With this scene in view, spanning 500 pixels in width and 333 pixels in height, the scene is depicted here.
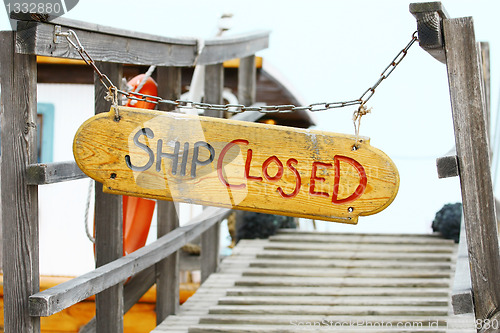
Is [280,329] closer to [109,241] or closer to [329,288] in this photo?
[329,288]

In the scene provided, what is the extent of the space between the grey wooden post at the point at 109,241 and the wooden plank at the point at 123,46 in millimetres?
185

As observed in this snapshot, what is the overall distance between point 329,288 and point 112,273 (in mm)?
1971

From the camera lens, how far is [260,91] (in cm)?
731

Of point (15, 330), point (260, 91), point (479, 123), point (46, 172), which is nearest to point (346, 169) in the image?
point (479, 123)

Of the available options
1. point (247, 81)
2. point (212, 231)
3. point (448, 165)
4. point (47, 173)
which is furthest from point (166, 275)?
point (448, 165)

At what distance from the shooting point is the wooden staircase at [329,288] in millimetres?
4230

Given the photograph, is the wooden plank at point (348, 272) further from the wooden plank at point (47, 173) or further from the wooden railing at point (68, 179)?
the wooden plank at point (47, 173)

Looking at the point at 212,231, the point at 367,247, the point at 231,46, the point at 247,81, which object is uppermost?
the point at 231,46

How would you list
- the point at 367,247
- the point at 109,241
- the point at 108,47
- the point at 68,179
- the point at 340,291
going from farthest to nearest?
the point at 367,247 < the point at 340,291 < the point at 109,241 < the point at 108,47 < the point at 68,179

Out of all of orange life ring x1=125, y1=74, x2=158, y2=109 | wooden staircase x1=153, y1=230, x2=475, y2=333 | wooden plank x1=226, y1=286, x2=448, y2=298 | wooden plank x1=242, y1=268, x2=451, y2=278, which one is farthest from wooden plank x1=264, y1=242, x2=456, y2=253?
orange life ring x1=125, y1=74, x2=158, y2=109

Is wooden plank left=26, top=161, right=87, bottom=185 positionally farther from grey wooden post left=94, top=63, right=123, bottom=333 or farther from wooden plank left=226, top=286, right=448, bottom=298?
wooden plank left=226, top=286, right=448, bottom=298

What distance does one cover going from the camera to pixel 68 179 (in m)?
3.04

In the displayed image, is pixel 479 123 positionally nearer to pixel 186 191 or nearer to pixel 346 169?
pixel 346 169

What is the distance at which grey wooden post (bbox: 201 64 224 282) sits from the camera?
5254 mm
